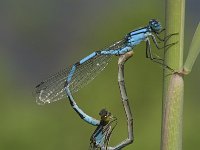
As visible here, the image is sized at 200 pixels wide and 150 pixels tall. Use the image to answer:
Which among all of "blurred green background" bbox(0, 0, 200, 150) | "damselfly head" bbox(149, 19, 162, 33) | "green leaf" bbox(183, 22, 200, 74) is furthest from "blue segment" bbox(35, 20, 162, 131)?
"blurred green background" bbox(0, 0, 200, 150)

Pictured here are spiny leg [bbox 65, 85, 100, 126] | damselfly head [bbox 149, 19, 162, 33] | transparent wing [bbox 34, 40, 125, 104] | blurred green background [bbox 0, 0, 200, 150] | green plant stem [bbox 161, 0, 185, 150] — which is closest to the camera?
green plant stem [bbox 161, 0, 185, 150]

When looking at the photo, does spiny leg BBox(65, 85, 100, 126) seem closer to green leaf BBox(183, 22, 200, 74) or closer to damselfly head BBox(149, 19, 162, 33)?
damselfly head BBox(149, 19, 162, 33)

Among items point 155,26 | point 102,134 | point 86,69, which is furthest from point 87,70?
point 155,26

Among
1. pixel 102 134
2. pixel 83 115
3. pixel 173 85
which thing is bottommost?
pixel 173 85

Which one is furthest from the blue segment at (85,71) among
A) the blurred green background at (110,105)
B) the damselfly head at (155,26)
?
the blurred green background at (110,105)

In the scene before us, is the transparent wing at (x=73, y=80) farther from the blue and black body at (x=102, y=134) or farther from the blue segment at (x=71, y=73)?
the blue and black body at (x=102, y=134)

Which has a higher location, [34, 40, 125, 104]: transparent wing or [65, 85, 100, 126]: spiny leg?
[34, 40, 125, 104]: transparent wing

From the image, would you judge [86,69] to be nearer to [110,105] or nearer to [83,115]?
[83,115]

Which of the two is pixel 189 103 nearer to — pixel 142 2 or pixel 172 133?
pixel 142 2

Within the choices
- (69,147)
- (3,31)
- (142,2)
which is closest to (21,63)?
(3,31)
